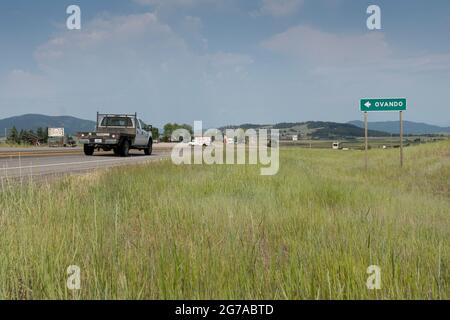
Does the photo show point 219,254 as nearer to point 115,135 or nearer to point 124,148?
point 115,135

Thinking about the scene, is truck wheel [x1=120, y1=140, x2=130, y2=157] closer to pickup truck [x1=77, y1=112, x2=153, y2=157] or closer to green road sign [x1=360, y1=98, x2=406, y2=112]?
pickup truck [x1=77, y1=112, x2=153, y2=157]

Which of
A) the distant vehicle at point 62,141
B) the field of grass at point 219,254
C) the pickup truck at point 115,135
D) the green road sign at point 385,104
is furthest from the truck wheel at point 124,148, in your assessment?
the distant vehicle at point 62,141

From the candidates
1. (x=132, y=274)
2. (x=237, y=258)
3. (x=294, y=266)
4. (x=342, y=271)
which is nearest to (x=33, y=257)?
(x=132, y=274)

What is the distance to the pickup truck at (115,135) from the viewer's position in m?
19.7

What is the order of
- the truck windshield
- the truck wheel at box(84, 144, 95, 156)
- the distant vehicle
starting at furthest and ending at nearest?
1. the distant vehicle
2. the truck windshield
3. the truck wheel at box(84, 144, 95, 156)

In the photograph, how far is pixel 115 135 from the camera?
19703mm

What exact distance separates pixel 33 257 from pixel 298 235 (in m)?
2.61

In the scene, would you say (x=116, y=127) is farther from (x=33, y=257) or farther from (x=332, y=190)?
(x=33, y=257)

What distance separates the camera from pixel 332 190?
23.1ft

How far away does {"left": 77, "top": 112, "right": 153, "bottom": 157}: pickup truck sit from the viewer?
19.7m
